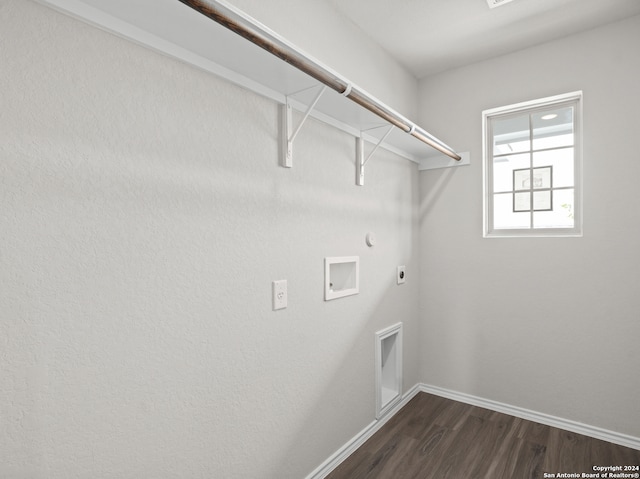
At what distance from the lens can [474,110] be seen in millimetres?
2525

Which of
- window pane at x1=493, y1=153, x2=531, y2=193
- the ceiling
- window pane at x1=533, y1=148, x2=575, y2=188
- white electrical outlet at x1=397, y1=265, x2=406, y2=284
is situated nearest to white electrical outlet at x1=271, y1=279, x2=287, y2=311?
white electrical outlet at x1=397, y1=265, x2=406, y2=284

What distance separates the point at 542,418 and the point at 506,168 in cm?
171

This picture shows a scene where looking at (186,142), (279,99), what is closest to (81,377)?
(186,142)

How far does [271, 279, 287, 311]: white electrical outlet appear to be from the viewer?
1.51 metres

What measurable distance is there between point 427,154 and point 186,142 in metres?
1.92

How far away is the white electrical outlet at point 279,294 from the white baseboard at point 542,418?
180 cm

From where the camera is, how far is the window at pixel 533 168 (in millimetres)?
2266

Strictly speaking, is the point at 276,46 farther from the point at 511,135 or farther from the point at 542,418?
the point at 542,418

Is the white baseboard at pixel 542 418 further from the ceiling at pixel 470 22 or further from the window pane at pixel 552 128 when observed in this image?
the ceiling at pixel 470 22

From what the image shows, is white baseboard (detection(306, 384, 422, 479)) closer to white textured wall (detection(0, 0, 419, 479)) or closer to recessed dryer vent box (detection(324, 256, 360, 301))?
white textured wall (detection(0, 0, 419, 479))

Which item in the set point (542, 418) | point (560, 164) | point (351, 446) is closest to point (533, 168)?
point (560, 164)

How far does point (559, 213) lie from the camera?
2.31 metres

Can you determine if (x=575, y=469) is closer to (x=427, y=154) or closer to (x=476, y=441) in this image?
(x=476, y=441)

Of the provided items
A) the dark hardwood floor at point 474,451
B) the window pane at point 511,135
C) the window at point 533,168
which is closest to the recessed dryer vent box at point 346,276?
the dark hardwood floor at point 474,451
